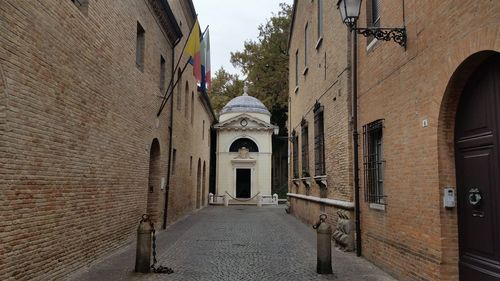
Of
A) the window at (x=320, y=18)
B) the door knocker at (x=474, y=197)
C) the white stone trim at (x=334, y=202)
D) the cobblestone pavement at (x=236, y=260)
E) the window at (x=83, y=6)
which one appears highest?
the window at (x=320, y=18)

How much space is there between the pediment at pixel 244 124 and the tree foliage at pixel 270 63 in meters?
3.80

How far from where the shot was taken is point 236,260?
9461 millimetres

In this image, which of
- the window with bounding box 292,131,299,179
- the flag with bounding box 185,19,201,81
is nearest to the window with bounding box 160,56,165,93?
the flag with bounding box 185,19,201,81

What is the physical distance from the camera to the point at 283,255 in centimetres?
1009

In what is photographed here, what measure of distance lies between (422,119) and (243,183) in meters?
32.3

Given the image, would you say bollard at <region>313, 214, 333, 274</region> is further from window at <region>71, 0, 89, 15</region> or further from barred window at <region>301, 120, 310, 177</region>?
barred window at <region>301, 120, 310, 177</region>

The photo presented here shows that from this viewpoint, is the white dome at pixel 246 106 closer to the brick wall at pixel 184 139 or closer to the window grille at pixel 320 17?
the brick wall at pixel 184 139

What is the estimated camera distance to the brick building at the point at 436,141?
17.0ft

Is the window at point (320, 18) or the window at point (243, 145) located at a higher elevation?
the window at point (320, 18)

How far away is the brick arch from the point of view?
18.7 feet

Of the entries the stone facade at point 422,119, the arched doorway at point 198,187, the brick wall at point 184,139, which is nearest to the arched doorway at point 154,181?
the brick wall at point 184,139

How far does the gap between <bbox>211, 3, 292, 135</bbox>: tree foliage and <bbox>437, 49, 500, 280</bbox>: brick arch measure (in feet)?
107

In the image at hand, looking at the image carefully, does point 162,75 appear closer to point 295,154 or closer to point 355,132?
point 295,154

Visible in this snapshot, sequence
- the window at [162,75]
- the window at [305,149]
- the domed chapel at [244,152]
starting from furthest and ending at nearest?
1. the domed chapel at [244,152]
2. the window at [305,149]
3. the window at [162,75]
